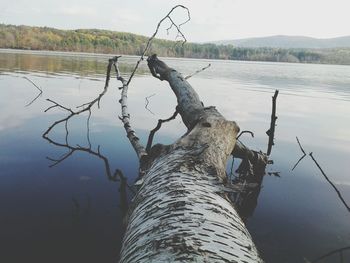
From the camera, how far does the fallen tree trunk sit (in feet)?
5.78

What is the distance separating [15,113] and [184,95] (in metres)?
8.51

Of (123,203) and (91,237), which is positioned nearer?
(91,237)

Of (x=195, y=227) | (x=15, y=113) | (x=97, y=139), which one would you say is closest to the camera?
(x=195, y=227)

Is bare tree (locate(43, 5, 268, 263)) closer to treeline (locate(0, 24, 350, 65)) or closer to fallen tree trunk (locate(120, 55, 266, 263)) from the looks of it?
fallen tree trunk (locate(120, 55, 266, 263))

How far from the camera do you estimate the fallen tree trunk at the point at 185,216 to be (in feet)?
5.78

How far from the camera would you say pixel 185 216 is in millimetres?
2076

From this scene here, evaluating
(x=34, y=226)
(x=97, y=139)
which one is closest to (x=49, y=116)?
(x=97, y=139)

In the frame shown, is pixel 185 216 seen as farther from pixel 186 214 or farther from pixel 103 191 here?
pixel 103 191

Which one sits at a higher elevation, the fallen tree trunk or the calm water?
the fallen tree trunk

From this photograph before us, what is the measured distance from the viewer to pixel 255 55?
544ft

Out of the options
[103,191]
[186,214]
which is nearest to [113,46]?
[103,191]

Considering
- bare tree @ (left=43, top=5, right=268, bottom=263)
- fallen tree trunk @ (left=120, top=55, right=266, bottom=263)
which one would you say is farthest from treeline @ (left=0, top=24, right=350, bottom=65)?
fallen tree trunk @ (left=120, top=55, right=266, bottom=263)

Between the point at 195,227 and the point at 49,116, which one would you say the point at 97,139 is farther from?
the point at 195,227

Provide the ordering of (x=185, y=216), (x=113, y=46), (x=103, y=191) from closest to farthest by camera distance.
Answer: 1. (x=185, y=216)
2. (x=103, y=191)
3. (x=113, y=46)
